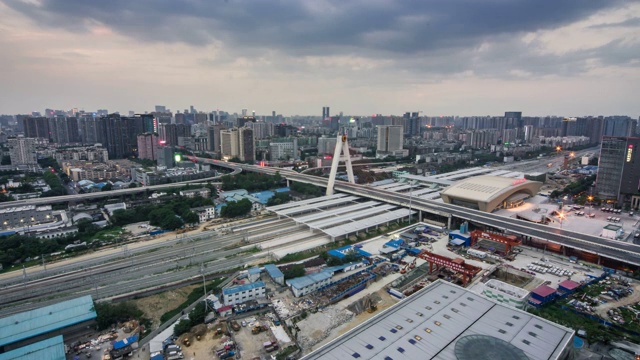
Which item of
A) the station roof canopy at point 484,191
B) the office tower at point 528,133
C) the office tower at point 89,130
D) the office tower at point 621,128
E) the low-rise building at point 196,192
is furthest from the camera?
the office tower at point 528,133

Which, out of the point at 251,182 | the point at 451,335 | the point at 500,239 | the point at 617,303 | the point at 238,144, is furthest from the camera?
the point at 238,144

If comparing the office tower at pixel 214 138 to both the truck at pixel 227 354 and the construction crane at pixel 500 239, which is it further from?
the truck at pixel 227 354

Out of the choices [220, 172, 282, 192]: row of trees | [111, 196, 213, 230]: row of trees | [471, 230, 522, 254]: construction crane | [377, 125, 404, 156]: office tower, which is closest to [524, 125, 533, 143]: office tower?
[377, 125, 404, 156]: office tower

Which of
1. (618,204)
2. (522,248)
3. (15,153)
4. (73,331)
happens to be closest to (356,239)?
(522,248)

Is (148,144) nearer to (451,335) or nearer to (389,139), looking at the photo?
(389,139)

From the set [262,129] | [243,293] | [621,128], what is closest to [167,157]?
[243,293]

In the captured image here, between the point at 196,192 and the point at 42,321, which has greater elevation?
the point at 196,192

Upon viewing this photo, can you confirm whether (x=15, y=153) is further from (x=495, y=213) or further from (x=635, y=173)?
(x=635, y=173)

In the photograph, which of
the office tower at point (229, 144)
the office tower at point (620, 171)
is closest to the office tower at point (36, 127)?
the office tower at point (229, 144)
